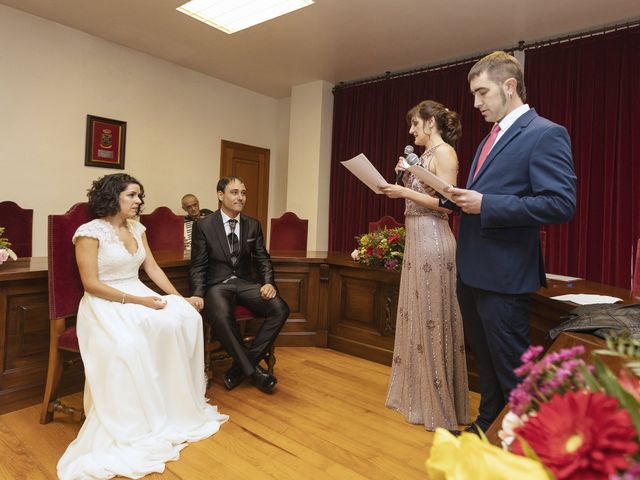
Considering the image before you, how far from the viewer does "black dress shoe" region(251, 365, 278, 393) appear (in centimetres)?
294

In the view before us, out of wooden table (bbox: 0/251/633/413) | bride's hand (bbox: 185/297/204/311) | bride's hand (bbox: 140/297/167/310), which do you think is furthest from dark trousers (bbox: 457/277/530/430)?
bride's hand (bbox: 185/297/204/311)

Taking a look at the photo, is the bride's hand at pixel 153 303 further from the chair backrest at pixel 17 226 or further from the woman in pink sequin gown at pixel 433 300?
the chair backrest at pixel 17 226

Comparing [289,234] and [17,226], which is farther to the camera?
[289,234]

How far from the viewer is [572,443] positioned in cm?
37

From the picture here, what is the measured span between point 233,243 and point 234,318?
0.59m

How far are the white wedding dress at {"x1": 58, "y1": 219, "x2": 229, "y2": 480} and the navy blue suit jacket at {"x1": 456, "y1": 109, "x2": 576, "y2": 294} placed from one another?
5.02 feet

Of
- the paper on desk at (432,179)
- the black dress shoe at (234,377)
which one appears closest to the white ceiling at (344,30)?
the paper on desk at (432,179)

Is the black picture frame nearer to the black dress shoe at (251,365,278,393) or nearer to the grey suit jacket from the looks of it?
the grey suit jacket

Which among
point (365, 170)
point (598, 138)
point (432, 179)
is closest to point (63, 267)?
point (365, 170)

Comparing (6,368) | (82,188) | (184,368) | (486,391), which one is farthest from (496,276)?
(82,188)

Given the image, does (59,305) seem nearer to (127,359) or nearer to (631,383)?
(127,359)

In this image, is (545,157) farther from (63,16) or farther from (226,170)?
(226,170)

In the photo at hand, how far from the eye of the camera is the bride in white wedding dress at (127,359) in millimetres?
2051

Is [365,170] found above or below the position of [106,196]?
above
